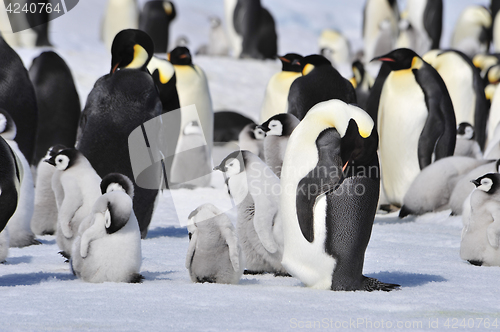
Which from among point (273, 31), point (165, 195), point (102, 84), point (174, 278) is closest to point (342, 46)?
point (273, 31)

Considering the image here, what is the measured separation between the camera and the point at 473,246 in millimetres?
3602

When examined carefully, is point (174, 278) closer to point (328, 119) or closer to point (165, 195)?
point (328, 119)

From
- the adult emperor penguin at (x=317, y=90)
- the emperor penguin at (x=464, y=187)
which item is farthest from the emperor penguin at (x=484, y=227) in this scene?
the adult emperor penguin at (x=317, y=90)

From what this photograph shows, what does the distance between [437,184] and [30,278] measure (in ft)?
11.5

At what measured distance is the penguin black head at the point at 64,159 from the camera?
384 cm

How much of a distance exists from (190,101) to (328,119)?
208 inches

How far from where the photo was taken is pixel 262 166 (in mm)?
3359

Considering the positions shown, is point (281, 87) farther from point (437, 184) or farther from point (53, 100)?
point (53, 100)

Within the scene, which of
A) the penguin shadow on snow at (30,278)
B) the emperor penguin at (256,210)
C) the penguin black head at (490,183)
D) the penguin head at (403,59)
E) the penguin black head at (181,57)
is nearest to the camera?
the penguin shadow on snow at (30,278)

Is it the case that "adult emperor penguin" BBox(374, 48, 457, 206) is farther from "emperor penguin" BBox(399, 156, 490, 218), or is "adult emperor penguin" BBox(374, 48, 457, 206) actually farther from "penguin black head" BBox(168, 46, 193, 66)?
"penguin black head" BBox(168, 46, 193, 66)

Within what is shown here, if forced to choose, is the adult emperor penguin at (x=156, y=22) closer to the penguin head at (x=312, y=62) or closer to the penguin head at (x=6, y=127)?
the penguin head at (x=312, y=62)

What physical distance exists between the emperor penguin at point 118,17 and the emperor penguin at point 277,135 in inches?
497

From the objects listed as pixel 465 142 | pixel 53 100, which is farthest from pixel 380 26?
pixel 53 100

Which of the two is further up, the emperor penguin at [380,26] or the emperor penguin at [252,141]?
the emperor penguin at [380,26]
